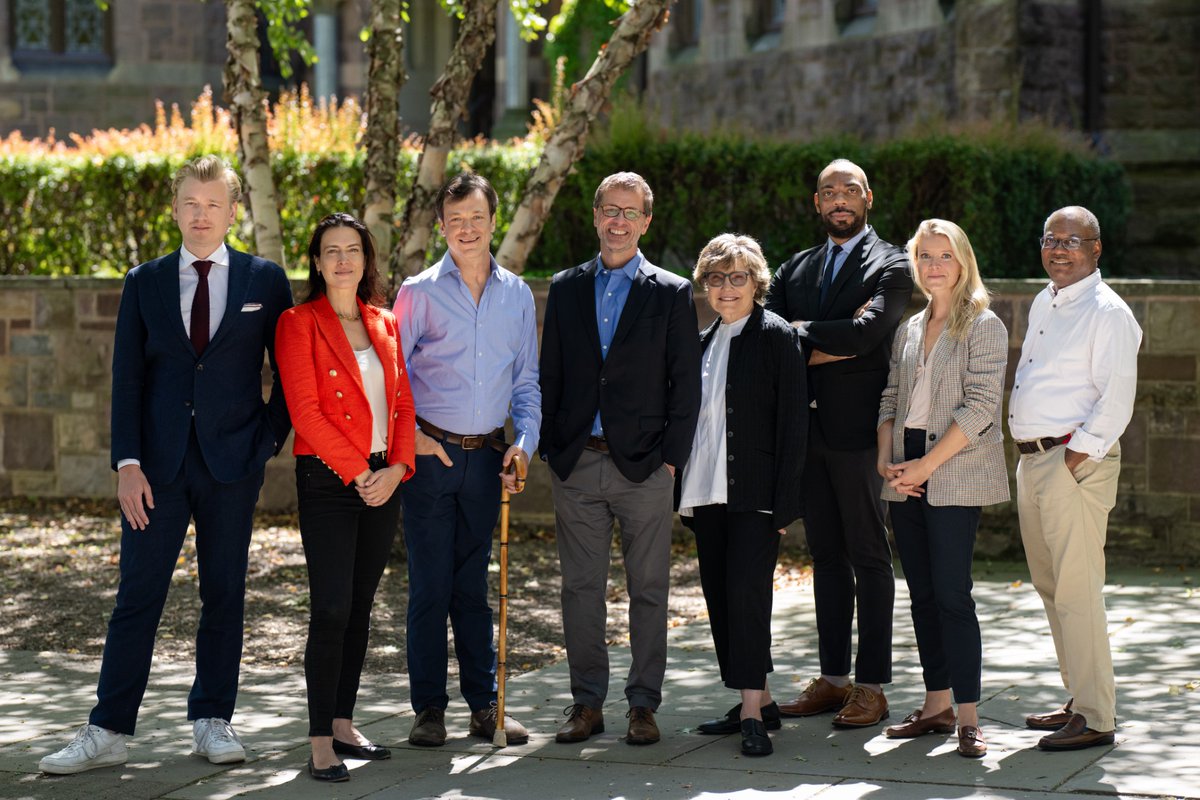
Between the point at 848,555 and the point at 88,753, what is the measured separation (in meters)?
2.85

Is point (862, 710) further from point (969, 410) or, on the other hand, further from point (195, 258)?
point (195, 258)

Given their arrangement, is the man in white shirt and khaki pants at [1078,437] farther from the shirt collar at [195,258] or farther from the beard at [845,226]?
the shirt collar at [195,258]

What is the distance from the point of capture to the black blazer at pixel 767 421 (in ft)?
20.2

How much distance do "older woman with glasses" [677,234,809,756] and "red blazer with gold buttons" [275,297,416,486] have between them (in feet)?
3.58

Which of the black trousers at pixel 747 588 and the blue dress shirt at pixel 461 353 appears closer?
the black trousers at pixel 747 588

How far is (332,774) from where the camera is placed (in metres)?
5.76

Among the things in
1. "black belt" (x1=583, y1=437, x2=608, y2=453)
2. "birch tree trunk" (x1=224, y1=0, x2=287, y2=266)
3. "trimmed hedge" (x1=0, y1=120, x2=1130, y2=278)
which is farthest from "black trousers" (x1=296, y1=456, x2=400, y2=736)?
"trimmed hedge" (x1=0, y1=120, x2=1130, y2=278)

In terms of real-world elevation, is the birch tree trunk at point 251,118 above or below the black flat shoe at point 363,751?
above

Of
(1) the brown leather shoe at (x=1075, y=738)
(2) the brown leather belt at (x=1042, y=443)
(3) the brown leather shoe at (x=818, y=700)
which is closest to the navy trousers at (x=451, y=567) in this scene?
(3) the brown leather shoe at (x=818, y=700)

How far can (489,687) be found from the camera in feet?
21.0

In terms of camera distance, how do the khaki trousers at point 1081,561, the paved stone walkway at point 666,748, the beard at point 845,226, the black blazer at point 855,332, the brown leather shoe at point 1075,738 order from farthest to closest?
the beard at point 845,226 → the black blazer at point 855,332 → the khaki trousers at point 1081,561 → the brown leather shoe at point 1075,738 → the paved stone walkway at point 666,748

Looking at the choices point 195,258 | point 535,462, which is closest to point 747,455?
point 195,258

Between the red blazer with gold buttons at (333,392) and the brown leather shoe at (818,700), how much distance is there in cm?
178

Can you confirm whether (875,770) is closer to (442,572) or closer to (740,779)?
(740,779)
